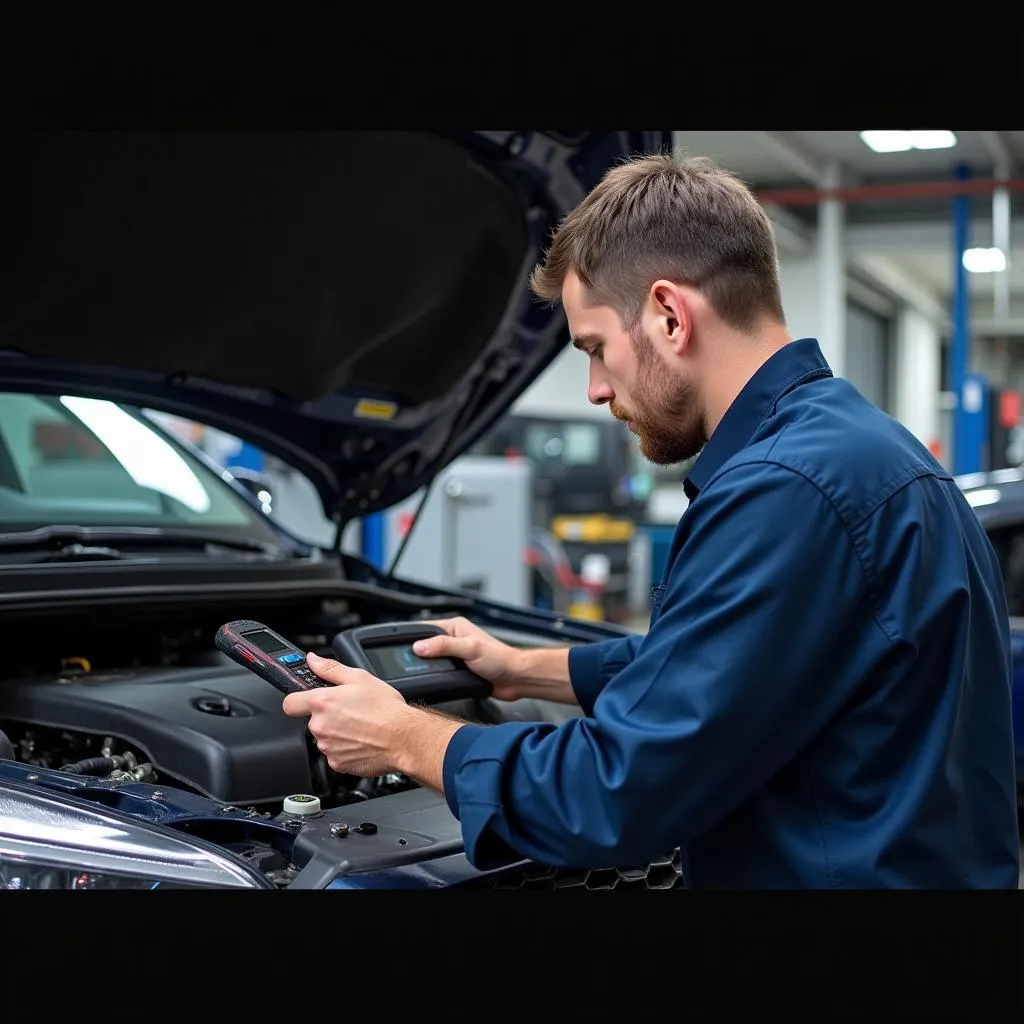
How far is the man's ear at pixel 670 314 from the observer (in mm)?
1434

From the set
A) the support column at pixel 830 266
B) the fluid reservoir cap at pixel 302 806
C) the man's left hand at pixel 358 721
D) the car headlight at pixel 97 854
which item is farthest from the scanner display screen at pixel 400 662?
the support column at pixel 830 266

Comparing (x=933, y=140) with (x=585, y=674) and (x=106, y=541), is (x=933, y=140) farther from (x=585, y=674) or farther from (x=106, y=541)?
(x=585, y=674)

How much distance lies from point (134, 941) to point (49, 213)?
4.09ft

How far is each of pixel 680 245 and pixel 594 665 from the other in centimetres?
78

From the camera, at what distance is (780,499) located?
126 cm

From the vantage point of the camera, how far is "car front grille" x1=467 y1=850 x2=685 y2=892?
Answer: 167 cm

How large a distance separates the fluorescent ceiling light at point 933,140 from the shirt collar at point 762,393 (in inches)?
379

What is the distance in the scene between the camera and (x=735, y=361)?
57.6 inches

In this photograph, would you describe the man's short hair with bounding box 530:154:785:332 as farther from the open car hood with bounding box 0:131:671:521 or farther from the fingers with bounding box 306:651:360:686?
the open car hood with bounding box 0:131:671:521

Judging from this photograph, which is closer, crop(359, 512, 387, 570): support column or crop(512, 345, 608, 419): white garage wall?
crop(359, 512, 387, 570): support column

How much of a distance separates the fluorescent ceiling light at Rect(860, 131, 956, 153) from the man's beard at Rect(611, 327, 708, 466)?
958 centimetres

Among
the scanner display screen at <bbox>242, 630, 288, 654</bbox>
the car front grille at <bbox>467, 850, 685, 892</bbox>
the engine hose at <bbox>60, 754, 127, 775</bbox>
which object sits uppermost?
the scanner display screen at <bbox>242, 630, 288, 654</bbox>

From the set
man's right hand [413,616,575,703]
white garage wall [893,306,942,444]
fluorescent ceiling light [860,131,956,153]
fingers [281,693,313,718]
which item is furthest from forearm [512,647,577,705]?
white garage wall [893,306,942,444]

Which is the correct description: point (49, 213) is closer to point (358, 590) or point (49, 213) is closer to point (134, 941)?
point (358, 590)
